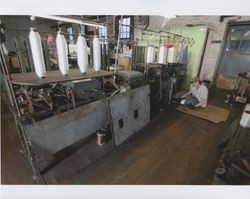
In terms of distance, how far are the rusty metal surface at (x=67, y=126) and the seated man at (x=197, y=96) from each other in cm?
187

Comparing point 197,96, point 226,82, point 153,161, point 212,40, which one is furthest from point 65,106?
point 212,40

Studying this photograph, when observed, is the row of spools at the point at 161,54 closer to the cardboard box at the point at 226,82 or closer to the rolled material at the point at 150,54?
the rolled material at the point at 150,54

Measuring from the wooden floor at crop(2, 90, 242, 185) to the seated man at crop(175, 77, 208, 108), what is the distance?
2.57 feet

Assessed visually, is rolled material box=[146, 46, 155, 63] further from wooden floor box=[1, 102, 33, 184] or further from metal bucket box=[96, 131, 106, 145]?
wooden floor box=[1, 102, 33, 184]

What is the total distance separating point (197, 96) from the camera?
9.91 ft

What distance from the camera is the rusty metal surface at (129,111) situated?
1754 mm

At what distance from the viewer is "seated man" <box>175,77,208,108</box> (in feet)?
9.61

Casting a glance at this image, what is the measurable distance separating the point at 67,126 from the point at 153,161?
951 millimetres
